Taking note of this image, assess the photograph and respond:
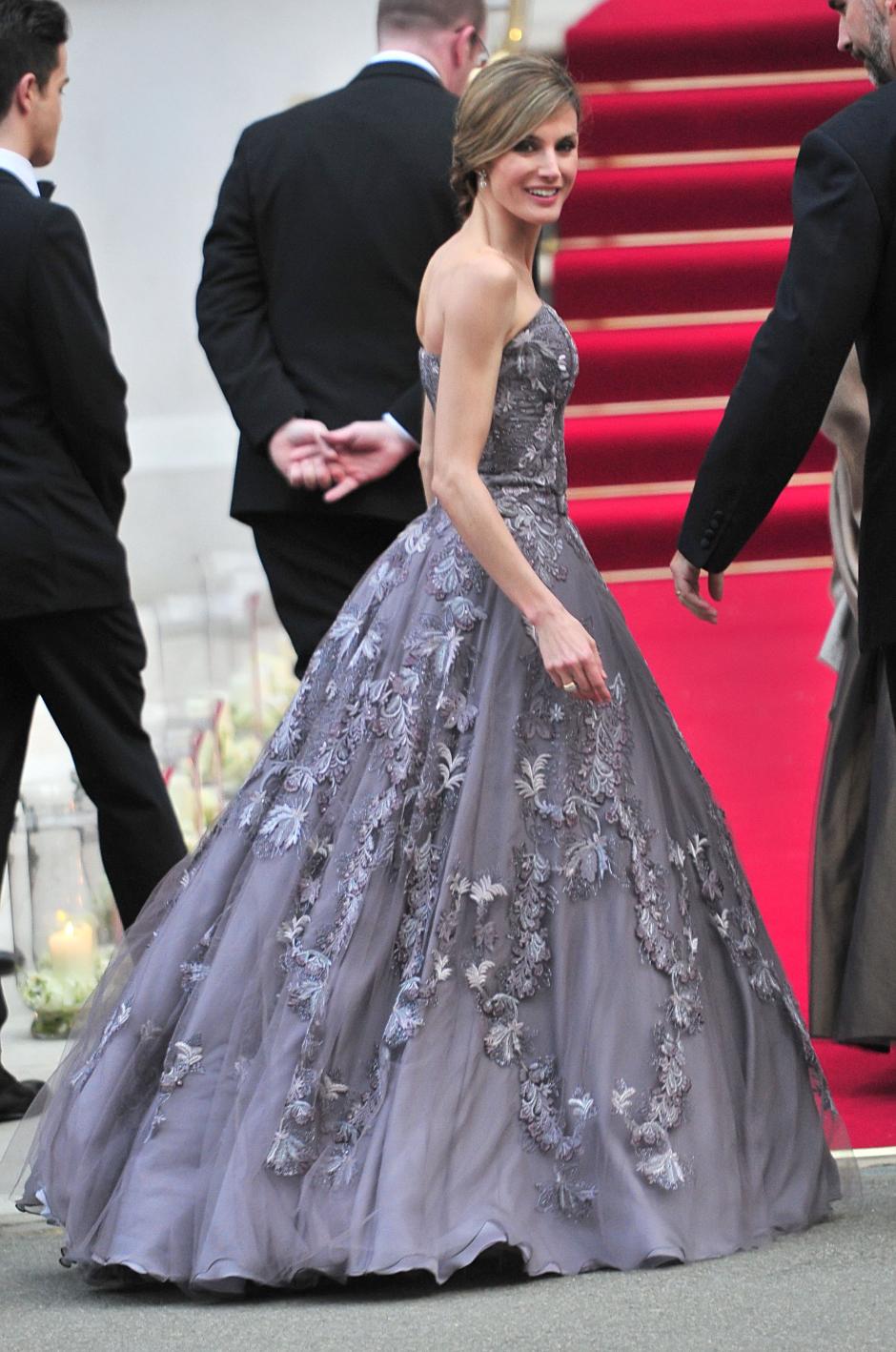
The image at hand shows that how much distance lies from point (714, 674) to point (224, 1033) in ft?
9.99

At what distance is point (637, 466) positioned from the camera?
6.65 meters

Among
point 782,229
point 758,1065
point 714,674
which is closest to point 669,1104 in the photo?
point 758,1065

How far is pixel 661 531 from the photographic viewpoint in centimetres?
637

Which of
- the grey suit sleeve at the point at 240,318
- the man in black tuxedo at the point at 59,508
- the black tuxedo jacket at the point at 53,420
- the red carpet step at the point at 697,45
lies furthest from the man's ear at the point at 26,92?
the red carpet step at the point at 697,45

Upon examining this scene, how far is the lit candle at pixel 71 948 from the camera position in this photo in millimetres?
4125

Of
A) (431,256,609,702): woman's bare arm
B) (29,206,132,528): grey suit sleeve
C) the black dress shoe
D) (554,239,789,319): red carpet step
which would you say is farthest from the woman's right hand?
(554,239,789,319): red carpet step

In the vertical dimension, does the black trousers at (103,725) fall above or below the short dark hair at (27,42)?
below

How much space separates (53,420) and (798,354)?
4.22 ft

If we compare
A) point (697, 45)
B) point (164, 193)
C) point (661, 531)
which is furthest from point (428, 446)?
point (697, 45)

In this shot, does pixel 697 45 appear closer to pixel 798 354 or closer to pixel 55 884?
pixel 55 884

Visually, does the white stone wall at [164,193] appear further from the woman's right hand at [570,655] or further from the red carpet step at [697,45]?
the woman's right hand at [570,655]

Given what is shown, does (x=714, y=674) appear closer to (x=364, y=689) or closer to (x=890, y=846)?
(x=890, y=846)

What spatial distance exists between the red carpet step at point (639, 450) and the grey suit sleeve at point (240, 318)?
318cm

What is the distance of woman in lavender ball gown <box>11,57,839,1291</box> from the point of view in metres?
2.52
